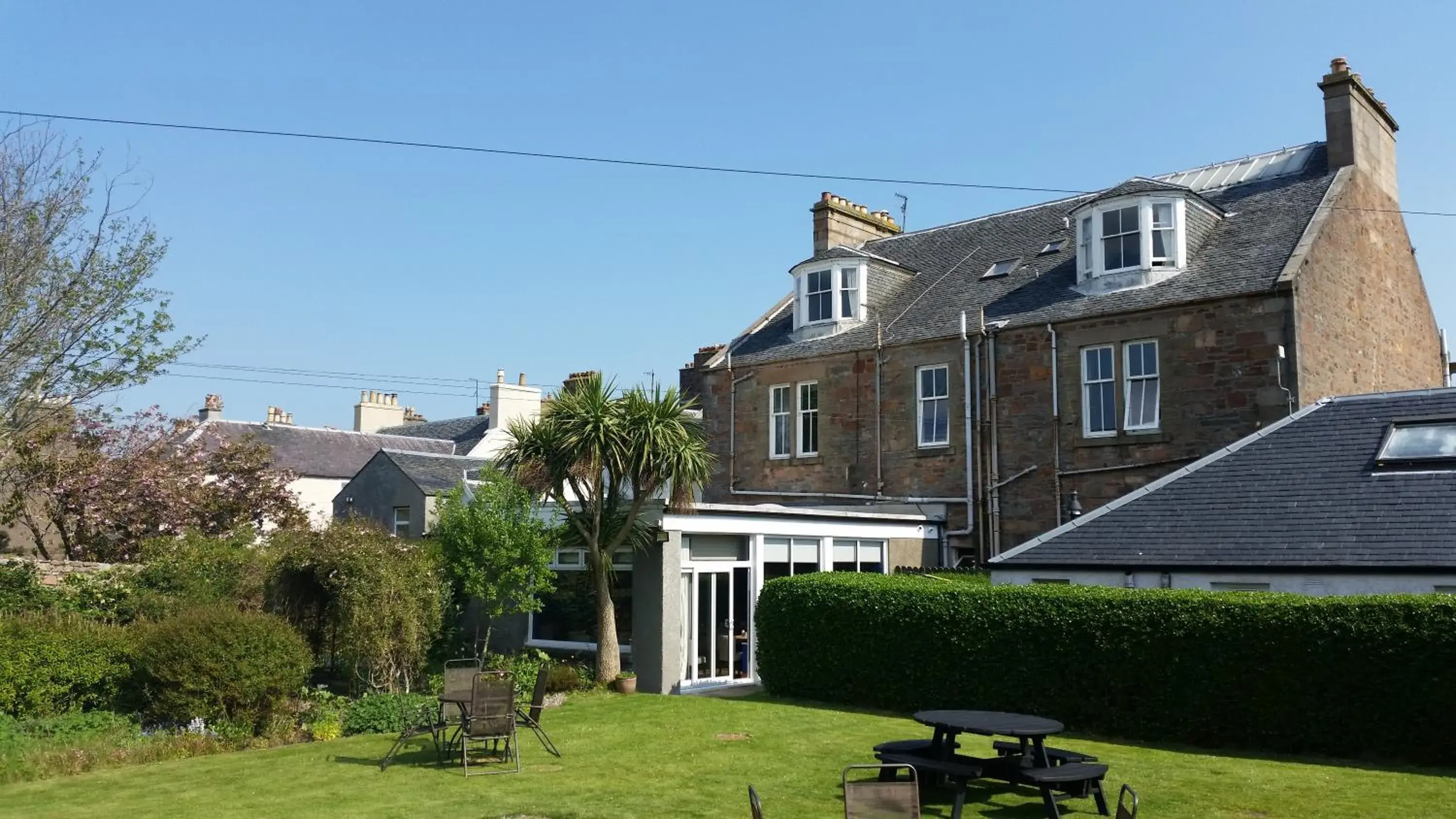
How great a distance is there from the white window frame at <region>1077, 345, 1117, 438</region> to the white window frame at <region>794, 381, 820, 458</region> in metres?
6.63

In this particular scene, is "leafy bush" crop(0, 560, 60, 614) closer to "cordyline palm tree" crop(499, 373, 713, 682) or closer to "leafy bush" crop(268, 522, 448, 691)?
"leafy bush" crop(268, 522, 448, 691)

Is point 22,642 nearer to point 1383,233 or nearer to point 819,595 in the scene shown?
point 819,595

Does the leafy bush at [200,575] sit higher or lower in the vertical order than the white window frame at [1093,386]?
lower

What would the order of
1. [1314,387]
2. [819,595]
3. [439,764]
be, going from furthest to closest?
[1314,387] → [819,595] → [439,764]

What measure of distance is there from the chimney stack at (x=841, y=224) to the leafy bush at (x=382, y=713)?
1807cm

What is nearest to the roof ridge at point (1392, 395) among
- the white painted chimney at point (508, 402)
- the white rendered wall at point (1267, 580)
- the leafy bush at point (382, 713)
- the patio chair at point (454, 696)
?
the white rendered wall at point (1267, 580)

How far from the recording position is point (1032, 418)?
23531 mm

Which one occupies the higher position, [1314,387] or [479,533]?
[1314,387]

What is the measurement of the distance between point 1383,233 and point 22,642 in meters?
26.5

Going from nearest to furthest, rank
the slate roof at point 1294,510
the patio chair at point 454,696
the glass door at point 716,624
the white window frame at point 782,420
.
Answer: the patio chair at point 454,696 < the slate roof at point 1294,510 < the glass door at point 716,624 < the white window frame at point 782,420

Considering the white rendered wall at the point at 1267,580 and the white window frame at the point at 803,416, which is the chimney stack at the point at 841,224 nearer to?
the white window frame at the point at 803,416

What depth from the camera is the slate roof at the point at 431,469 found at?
28.2 m

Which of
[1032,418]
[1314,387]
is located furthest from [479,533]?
[1314,387]

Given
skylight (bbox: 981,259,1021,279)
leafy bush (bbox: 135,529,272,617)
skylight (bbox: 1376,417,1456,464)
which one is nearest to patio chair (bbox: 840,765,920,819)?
skylight (bbox: 1376,417,1456,464)
